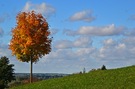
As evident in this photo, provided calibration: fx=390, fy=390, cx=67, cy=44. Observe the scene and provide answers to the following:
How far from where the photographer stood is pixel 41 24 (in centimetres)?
6456

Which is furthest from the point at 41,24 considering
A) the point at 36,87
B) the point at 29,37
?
the point at 36,87

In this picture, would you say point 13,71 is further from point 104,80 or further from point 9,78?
point 104,80

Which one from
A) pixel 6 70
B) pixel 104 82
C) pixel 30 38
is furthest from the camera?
pixel 6 70

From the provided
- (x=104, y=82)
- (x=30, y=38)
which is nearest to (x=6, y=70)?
(x=30, y=38)

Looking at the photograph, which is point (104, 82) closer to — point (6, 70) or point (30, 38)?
point (30, 38)

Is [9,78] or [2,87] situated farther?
[9,78]

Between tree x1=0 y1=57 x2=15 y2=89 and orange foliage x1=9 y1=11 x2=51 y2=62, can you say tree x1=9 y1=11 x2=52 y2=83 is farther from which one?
tree x1=0 y1=57 x2=15 y2=89

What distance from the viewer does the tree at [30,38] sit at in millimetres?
62656

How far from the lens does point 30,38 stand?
205ft

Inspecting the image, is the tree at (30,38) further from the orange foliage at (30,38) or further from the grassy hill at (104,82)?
the grassy hill at (104,82)

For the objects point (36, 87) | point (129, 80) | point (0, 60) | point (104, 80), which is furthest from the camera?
point (0, 60)

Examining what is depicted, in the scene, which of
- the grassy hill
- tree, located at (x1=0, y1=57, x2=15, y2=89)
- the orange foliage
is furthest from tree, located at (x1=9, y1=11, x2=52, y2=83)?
tree, located at (x1=0, y1=57, x2=15, y2=89)

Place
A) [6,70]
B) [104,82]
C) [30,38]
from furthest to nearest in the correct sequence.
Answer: [6,70]
[30,38]
[104,82]

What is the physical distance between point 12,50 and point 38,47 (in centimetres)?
486
